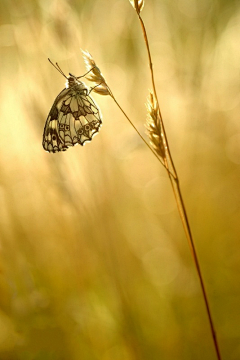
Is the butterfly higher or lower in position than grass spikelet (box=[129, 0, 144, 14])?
lower

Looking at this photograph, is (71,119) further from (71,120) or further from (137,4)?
(137,4)

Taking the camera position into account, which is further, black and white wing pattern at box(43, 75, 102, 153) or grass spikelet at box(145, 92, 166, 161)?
black and white wing pattern at box(43, 75, 102, 153)

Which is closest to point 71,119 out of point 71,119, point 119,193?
point 71,119

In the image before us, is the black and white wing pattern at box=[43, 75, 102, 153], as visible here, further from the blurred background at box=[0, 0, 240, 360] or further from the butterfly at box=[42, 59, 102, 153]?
the blurred background at box=[0, 0, 240, 360]

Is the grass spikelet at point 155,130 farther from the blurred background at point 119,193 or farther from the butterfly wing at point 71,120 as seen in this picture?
the blurred background at point 119,193

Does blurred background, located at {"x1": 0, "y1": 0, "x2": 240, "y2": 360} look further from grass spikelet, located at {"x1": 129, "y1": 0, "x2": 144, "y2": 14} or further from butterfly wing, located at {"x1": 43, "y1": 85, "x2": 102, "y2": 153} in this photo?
grass spikelet, located at {"x1": 129, "y1": 0, "x2": 144, "y2": 14}

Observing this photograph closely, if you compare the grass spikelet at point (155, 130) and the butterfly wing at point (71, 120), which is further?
the butterfly wing at point (71, 120)

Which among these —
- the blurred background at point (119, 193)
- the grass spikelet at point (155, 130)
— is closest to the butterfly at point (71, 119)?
the blurred background at point (119, 193)

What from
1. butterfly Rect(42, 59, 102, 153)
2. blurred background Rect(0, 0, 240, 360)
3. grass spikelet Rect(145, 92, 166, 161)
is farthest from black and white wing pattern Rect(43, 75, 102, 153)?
grass spikelet Rect(145, 92, 166, 161)

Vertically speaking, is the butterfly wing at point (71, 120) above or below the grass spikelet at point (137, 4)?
below
